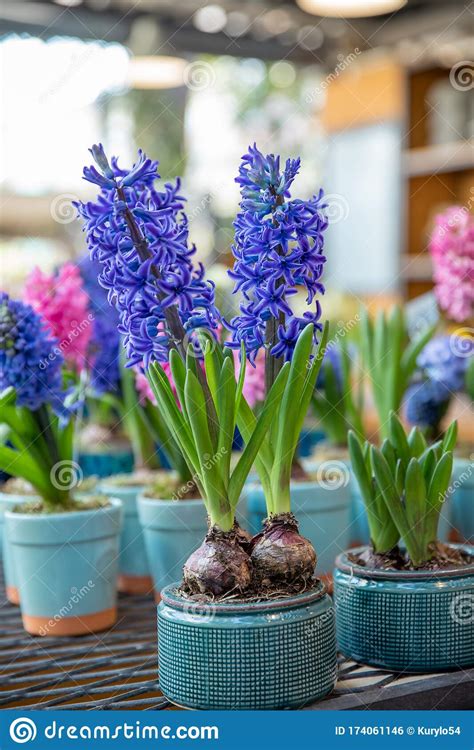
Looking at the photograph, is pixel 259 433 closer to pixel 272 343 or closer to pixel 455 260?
pixel 272 343

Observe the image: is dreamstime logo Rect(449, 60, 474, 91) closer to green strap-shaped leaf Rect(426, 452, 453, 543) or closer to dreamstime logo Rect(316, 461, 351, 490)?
dreamstime logo Rect(316, 461, 351, 490)

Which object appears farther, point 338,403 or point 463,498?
point 338,403

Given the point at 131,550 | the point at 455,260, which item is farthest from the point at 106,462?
the point at 455,260

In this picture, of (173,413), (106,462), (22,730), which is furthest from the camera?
(106,462)

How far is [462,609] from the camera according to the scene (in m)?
1.05

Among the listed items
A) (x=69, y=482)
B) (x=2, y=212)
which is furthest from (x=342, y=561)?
(x=2, y=212)

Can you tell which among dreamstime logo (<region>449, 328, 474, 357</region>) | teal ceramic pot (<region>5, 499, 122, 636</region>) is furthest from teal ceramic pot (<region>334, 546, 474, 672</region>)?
dreamstime logo (<region>449, 328, 474, 357</region>)

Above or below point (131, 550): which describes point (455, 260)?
above

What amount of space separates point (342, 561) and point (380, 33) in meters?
5.05

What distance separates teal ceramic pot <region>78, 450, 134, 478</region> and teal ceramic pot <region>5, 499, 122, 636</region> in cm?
62

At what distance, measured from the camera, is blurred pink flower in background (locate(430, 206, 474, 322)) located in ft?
5.21

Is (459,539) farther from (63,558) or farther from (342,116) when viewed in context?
(342,116)

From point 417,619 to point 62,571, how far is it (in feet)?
1.74

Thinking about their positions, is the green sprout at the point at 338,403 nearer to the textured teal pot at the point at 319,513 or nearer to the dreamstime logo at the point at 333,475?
the dreamstime logo at the point at 333,475
